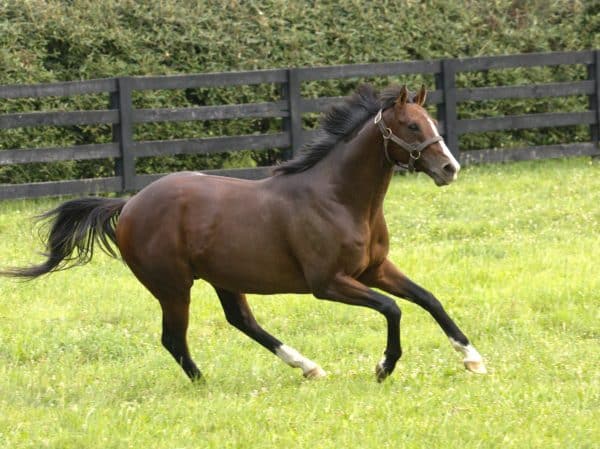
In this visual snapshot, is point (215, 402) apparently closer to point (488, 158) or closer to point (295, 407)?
point (295, 407)

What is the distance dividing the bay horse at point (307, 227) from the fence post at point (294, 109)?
25.6 feet

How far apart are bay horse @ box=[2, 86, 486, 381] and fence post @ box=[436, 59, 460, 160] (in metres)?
8.89

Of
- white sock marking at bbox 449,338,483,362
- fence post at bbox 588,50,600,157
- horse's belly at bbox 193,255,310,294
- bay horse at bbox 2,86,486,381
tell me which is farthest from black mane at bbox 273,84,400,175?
fence post at bbox 588,50,600,157

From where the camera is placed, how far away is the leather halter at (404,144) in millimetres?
7438

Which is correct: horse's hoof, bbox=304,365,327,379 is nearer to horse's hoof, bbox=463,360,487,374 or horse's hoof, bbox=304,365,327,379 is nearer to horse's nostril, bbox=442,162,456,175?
horse's hoof, bbox=463,360,487,374

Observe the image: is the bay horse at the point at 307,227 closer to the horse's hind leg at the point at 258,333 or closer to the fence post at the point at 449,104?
the horse's hind leg at the point at 258,333

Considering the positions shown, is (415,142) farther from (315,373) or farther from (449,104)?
(449,104)

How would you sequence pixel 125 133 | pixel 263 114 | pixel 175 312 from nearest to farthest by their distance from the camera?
pixel 175 312
pixel 125 133
pixel 263 114

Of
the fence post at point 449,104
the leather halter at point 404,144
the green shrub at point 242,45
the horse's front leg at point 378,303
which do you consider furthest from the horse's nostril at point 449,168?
the fence post at point 449,104

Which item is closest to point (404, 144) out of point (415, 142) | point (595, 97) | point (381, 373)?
point (415, 142)

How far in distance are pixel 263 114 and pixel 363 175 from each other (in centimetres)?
826

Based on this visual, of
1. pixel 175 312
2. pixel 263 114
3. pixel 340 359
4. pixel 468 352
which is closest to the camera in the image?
pixel 468 352

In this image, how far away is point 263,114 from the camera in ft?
51.9

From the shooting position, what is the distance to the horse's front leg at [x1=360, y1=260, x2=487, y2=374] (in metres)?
7.59
